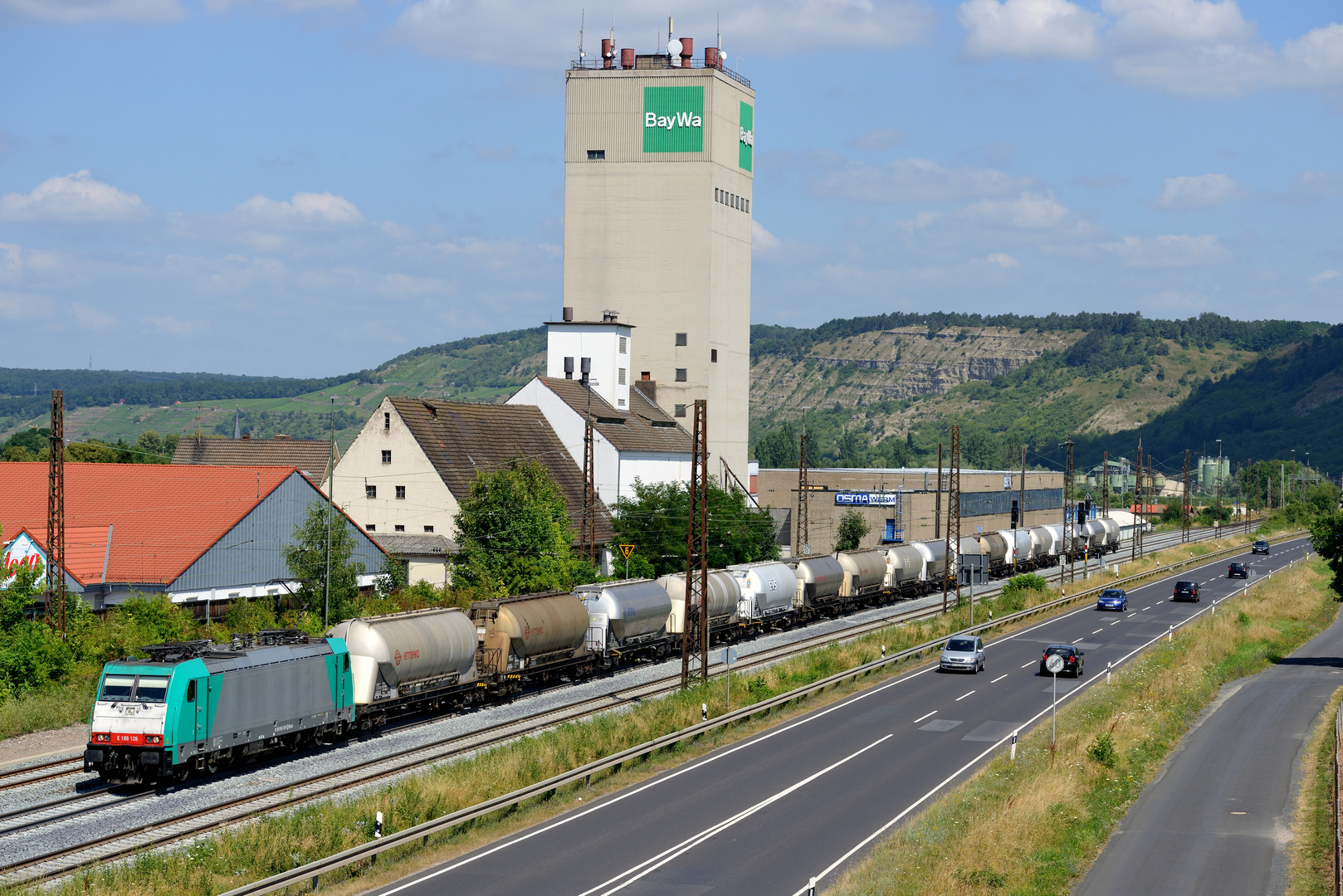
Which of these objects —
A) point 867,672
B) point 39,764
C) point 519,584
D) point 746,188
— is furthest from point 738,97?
point 39,764

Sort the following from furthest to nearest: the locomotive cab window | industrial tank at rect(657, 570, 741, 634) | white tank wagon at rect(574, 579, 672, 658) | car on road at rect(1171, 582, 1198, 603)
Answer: car on road at rect(1171, 582, 1198, 603)
industrial tank at rect(657, 570, 741, 634)
white tank wagon at rect(574, 579, 672, 658)
the locomotive cab window

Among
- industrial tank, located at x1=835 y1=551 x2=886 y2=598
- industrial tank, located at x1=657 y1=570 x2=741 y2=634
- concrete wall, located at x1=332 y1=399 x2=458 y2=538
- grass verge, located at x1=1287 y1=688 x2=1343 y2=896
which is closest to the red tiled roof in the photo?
concrete wall, located at x1=332 y1=399 x2=458 y2=538

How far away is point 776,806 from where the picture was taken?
2942 centimetres

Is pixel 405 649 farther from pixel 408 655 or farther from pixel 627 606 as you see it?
pixel 627 606

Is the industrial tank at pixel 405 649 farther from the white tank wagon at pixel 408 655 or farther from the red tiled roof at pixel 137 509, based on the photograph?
the red tiled roof at pixel 137 509

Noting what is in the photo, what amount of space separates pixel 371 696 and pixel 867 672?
21.3 m

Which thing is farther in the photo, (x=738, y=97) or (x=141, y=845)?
(x=738, y=97)

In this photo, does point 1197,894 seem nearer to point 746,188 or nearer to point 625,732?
point 625,732

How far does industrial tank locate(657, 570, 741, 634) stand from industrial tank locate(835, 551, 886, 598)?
1480 cm

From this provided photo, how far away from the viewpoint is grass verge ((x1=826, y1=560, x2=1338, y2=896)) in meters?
22.7

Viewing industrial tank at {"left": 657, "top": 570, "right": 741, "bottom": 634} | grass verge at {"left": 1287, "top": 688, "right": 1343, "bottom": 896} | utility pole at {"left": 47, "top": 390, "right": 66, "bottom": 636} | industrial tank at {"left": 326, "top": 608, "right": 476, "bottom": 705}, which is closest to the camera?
grass verge at {"left": 1287, "top": 688, "right": 1343, "bottom": 896}

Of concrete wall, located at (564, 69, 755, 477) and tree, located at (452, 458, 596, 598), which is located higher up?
concrete wall, located at (564, 69, 755, 477)

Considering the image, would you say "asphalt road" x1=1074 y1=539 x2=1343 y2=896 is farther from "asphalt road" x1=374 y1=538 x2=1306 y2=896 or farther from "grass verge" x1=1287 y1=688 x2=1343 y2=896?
"asphalt road" x1=374 y1=538 x2=1306 y2=896

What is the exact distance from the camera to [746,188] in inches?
4715
